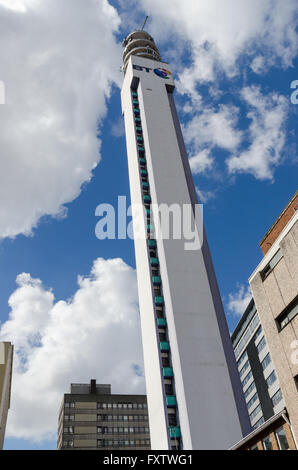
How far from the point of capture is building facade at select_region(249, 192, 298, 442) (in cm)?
2166

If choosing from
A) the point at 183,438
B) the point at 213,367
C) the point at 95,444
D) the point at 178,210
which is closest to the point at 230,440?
the point at 183,438

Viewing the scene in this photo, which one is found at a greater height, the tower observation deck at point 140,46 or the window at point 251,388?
the tower observation deck at point 140,46

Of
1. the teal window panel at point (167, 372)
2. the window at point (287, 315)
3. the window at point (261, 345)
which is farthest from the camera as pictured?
the window at point (261, 345)

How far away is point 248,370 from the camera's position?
80.8 m

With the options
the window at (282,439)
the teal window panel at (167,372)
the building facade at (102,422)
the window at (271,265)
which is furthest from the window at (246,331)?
the window at (271,265)

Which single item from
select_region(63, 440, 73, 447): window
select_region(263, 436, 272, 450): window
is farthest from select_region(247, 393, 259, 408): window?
select_region(263, 436, 272, 450): window

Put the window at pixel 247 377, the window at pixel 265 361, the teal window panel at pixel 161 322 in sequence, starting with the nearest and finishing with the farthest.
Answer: the teal window panel at pixel 161 322
the window at pixel 265 361
the window at pixel 247 377

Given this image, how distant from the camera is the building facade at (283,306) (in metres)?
21.7

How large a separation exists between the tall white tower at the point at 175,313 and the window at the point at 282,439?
2007 cm

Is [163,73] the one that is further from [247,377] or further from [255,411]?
[255,411]

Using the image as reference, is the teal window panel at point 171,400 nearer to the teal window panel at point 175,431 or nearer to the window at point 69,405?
the teal window panel at point 175,431

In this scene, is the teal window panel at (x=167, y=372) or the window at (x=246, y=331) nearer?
the teal window panel at (x=167, y=372)

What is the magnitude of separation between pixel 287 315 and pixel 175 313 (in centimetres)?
3184
